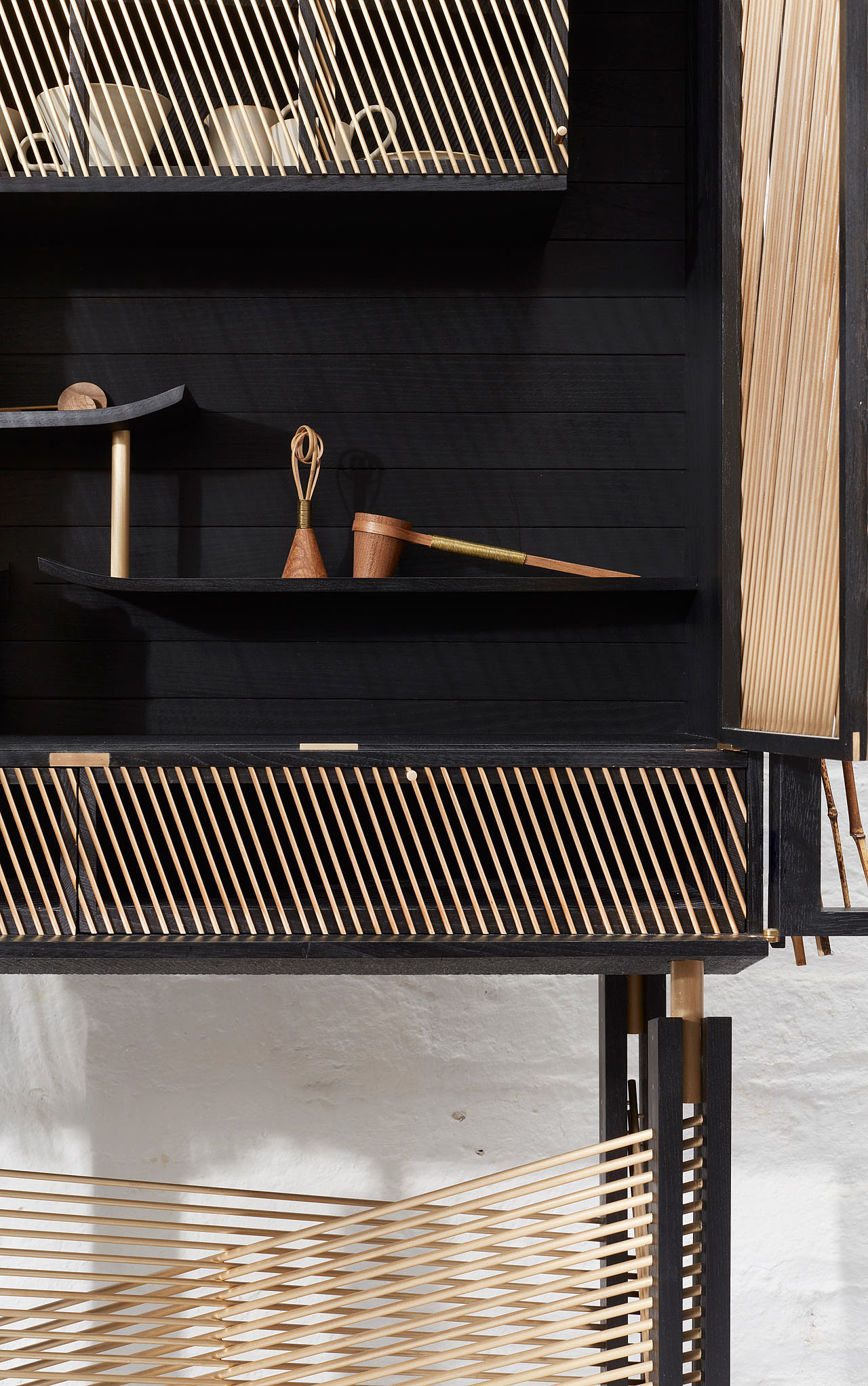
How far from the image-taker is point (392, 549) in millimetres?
1859

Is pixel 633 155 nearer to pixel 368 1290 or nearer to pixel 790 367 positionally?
pixel 790 367

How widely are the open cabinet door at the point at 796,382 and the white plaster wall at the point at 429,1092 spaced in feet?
3.81

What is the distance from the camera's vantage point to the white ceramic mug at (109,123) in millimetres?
1706

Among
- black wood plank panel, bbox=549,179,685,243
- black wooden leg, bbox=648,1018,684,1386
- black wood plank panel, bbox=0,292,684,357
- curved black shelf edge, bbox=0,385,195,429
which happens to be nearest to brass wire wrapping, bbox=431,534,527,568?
black wood plank panel, bbox=0,292,684,357

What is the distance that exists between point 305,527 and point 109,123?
73 centimetres

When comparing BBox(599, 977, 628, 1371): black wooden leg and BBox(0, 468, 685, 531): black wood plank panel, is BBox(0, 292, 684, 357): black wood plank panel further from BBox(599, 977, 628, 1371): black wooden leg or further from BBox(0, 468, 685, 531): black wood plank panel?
BBox(599, 977, 628, 1371): black wooden leg

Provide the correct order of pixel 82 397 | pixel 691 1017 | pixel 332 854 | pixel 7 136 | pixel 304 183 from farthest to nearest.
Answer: pixel 82 397 → pixel 7 136 → pixel 304 183 → pixel 691 1017 → pixel 332 854

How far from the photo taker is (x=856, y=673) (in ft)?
3.50

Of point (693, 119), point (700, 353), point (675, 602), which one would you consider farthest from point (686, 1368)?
point (693, 119)

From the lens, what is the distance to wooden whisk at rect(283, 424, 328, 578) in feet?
6.06

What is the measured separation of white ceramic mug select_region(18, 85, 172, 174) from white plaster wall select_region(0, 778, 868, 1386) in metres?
1.57

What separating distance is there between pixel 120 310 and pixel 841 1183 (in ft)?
7.43

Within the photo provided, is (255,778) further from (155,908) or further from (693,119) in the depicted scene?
(693,119)

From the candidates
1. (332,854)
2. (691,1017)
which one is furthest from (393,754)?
(691,1017)
